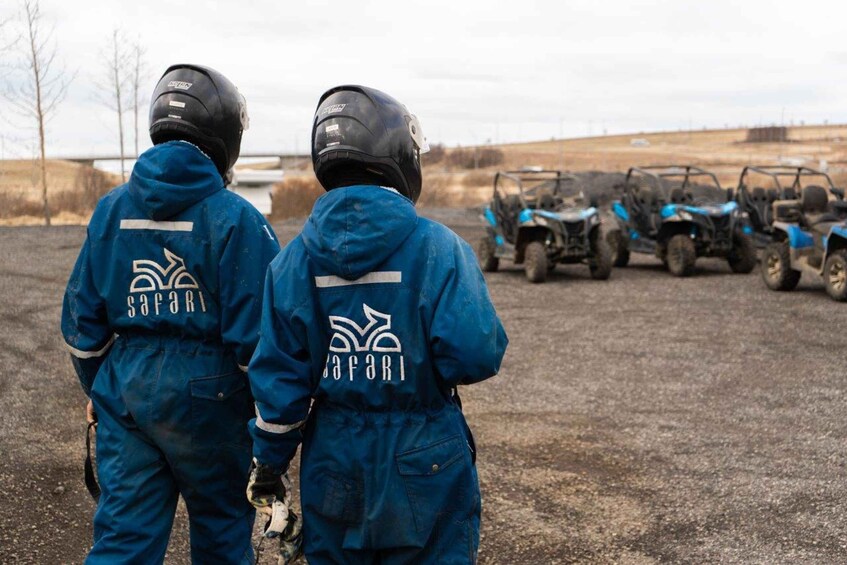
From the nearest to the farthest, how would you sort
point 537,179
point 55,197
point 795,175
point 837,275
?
point 837,275 → point 795,175 → point 537,179 → point 55,197

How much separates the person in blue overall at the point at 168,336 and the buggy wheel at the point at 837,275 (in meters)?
9.36

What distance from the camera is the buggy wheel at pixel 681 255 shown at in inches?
526

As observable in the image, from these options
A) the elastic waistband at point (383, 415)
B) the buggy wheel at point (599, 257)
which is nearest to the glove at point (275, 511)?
the elastic waistband at point (383, 415)

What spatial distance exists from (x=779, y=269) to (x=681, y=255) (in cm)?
188

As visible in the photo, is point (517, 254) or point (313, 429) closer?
point (313, 429)

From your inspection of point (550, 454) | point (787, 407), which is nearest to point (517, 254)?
point (787, 407)

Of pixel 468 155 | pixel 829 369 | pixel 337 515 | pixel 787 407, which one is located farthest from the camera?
pixel 468 155

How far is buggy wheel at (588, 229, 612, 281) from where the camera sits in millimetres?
13125

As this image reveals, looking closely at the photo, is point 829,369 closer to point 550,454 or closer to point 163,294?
point 550,454

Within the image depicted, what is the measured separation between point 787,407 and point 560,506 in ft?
8.67

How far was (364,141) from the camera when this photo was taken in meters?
2.45

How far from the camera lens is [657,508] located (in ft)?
14.6

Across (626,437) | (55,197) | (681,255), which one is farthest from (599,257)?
(55,197)

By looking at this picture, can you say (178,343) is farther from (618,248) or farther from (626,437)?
(618,248)
